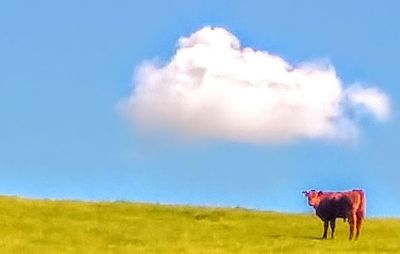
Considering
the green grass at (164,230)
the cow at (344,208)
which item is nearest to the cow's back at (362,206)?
the cow at (344,208)

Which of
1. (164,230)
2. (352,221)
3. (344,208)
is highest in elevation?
(344,208)

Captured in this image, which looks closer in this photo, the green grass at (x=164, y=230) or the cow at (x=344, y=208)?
the green grass at (x=164, y=230)

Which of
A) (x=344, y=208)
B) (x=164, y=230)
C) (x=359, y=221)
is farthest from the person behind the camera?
(x=344, y=208)

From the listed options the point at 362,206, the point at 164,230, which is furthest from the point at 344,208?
the point at 164,230

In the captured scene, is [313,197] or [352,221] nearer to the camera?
[352,221]

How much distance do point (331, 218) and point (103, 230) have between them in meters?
7.93

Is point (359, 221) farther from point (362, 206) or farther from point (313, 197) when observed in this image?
point (313, 197)

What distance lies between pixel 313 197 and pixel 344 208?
4.48 feet

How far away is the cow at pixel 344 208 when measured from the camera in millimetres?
32594

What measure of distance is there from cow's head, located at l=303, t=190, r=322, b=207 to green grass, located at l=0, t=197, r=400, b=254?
0.99 metres

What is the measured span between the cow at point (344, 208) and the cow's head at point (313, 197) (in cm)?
11

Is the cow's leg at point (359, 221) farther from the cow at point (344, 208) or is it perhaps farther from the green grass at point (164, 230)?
the green grass at point (164, 230)

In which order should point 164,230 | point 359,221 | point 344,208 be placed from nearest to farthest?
1. point 164,230
2. point 359,221
3. point 344,208

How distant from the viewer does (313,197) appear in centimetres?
3391
